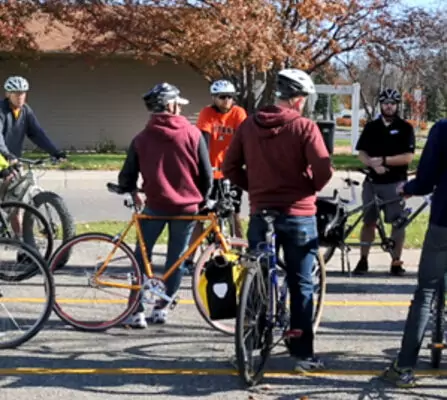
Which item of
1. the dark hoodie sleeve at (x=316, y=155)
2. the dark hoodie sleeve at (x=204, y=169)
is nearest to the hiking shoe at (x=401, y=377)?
the dark hoodie sleeve at (x=316, y=155)

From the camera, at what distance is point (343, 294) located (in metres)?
7.31

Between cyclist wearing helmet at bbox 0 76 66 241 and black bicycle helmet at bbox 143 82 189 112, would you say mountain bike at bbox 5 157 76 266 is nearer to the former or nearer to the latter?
cyclist wearing helmet at bbox 0 76 66 241

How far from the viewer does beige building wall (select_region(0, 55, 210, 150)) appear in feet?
86.3

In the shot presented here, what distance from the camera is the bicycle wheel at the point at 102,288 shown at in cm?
591

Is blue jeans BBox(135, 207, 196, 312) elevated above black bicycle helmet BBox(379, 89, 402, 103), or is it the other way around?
black bicycle helmet BBox(379, 89, 402, 103)

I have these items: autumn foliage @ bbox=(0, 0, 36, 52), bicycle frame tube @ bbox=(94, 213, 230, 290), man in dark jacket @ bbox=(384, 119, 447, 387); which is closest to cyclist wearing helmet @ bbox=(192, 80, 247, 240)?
bicycle frame tube @ bbox=(94, 213, 230, 290)

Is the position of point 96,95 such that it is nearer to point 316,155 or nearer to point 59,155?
point 59,155

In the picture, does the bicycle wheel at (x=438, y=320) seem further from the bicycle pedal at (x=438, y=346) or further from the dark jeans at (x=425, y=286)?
the dark jeans at (x=425, y=286)

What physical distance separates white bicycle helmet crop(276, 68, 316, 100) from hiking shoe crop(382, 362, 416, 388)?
1866 millimetres

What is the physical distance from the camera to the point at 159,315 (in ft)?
20.2

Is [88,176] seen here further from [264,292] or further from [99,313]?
[264,292]

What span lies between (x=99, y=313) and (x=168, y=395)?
5.00 ft

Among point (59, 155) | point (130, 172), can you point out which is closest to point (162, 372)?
point (130, 172)

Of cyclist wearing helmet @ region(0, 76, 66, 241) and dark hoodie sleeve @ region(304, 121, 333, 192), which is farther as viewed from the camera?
cyclist wearing helmet @ region(0, 76, 66, 241)
